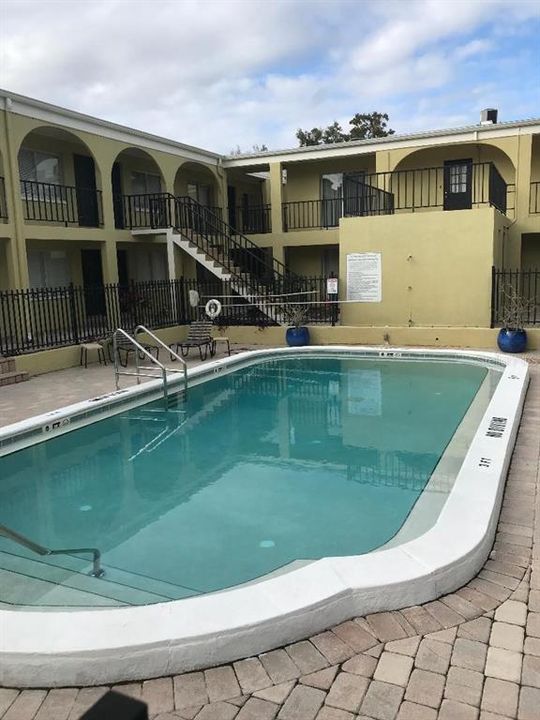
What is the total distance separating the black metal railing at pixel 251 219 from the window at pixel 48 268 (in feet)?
24.0

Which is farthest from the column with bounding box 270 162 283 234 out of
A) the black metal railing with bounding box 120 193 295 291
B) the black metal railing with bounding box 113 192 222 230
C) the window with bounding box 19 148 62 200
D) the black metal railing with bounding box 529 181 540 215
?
the black metal railing with bounding box 529 181 540 215

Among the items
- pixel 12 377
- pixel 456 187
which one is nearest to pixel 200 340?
pixel 12 377

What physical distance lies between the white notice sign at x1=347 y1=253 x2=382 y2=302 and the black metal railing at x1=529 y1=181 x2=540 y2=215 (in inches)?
235

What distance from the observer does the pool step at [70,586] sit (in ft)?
13.0

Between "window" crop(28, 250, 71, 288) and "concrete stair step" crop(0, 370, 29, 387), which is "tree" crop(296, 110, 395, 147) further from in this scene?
"concrete stair step" crop(0, 370, 29, 387)

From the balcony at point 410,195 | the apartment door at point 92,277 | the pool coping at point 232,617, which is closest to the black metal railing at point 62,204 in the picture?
the apartment door at point 92,277

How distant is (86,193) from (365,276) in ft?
26.9

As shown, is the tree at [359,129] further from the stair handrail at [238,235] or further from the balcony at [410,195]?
the stair handrail at [238,235]

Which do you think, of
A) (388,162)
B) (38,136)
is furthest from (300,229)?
(38,136)

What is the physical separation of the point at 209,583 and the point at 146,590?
46 cm

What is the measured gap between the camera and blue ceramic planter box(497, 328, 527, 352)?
12812mm

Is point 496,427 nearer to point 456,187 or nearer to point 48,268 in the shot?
point 456,187

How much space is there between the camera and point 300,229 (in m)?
21.2

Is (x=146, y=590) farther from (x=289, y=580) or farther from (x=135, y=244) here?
(x=135, y=244)
